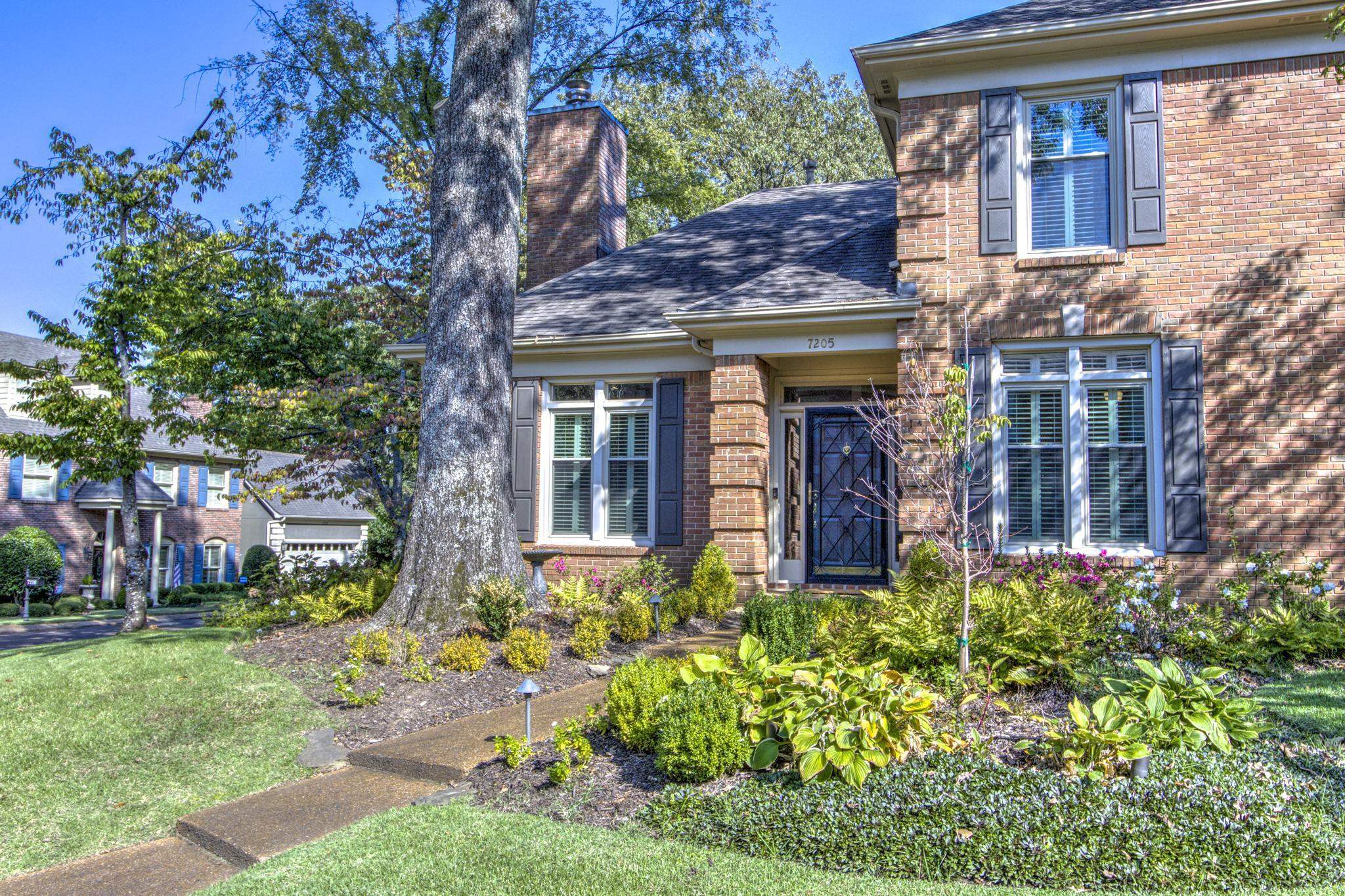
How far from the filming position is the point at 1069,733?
4355 millimetres

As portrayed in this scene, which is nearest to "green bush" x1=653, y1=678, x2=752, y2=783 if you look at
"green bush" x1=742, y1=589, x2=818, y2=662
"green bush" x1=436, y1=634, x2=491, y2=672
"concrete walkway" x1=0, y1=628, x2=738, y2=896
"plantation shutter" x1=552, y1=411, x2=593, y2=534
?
"concrete walkway" x1=0, y1=628, x2=738, y2=896

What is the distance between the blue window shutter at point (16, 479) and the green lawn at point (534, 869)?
26.0 metres

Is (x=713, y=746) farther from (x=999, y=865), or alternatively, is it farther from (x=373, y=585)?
(x=373, y=585)

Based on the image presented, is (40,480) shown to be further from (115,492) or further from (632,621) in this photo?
(632,621)

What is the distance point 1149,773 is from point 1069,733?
371 millimetres

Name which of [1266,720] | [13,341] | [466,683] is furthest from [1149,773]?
[13,341]

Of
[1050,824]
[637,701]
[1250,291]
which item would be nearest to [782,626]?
[637,701]

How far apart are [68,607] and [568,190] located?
17518 mm

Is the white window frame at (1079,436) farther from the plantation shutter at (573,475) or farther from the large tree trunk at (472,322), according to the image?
the plantation shutter at (573,475)

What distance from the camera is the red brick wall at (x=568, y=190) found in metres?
14.9

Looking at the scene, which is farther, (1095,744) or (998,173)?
(998,173)

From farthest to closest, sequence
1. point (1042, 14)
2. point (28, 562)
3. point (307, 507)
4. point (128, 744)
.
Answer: point (307, 507)
point (28, 562)
point (1042, 14)
point (128, 744)

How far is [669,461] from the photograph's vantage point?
37.1ft

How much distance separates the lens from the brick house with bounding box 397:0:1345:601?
863 centimetres
